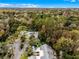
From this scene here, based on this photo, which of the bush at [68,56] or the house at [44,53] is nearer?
the bush at [68,56]

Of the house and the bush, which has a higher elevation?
the bush

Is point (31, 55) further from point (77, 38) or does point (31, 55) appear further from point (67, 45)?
point (77, 38)

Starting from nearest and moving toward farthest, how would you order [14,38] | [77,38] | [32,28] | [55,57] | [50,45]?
[55,57] → [77,38] → [50,45] → [14,38] → [32,28]

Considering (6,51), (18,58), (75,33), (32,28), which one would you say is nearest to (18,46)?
(6,51)

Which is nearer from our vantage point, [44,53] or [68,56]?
[68,56]

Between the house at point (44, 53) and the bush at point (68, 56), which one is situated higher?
the bush at point (68, 56)

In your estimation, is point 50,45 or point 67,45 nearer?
point 67,45

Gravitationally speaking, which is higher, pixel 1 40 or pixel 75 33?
pixel 75 33

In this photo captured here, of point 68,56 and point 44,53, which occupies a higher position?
point 68,56
